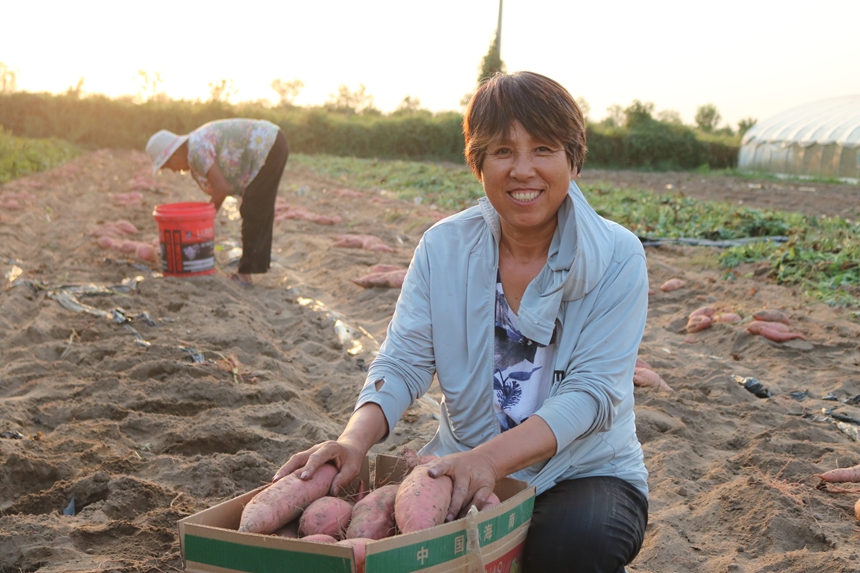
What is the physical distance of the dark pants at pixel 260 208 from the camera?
A: 6.03 m

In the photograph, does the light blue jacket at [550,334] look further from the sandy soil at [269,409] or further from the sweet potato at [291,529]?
the sandy soil at [269,409]

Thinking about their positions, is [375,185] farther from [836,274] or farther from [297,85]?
[297,85]

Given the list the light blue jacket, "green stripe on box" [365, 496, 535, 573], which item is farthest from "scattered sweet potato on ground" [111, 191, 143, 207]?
"green stripe on box" [365, 496, 535, 573]

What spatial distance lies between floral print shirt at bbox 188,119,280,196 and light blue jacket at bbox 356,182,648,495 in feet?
13.5

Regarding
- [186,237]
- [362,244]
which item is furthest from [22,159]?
[186,237]

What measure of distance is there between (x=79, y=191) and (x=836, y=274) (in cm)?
1176

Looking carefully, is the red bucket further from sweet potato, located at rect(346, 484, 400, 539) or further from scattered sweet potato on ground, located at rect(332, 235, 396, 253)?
sweet potato, located at rect(346, 484, 400, 539)


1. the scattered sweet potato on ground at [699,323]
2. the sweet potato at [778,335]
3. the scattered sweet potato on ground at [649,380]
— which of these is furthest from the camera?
the scattered sweet potato on ground at [699,323]

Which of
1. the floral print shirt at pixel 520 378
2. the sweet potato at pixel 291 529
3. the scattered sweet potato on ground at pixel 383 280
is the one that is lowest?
the scattered sweet potato on ground at pixel 383 280

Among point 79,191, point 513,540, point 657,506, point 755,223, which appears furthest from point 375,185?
point 513,540

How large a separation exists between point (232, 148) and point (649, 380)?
12.1 ft

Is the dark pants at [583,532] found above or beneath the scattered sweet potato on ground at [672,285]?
above

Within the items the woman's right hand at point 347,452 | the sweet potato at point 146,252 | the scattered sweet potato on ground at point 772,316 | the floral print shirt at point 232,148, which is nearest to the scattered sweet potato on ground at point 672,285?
the scattered sweet potato on ground at point 772,316

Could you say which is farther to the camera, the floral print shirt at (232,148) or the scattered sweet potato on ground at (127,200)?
the scattered sweet potato on ground at (127,200)
